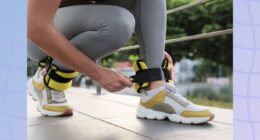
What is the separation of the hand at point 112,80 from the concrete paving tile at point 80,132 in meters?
0.10

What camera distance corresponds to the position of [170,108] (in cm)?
88

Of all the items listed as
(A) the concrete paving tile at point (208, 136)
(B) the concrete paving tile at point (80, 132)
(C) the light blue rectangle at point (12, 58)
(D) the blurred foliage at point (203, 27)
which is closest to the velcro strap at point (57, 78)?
(B) the concrete paving tile at point (80, 132)

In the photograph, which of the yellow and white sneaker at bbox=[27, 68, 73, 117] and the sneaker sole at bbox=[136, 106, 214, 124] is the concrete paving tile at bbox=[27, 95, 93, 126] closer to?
the yellow and white sneaker at bbox=[27, 68, 73, 117]

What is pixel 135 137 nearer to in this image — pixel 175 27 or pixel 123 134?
pixel 123 134

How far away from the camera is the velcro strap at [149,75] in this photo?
88 cm

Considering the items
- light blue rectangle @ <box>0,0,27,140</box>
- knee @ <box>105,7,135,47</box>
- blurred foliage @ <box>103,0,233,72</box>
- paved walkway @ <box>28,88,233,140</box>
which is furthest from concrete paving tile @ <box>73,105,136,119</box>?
blurred foliage @ <box>103,0,233,72</box>

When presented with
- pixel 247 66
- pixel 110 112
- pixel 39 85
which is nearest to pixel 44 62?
pixel 39 85

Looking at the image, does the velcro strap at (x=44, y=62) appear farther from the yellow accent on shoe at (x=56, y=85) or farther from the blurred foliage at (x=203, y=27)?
the blurred foliage at (x=203, y=27)

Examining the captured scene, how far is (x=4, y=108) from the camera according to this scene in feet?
1.28

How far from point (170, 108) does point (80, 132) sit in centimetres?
25

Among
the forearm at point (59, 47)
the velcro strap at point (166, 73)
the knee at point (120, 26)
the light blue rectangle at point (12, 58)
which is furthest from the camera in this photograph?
the velcro strap at point (166, 73)

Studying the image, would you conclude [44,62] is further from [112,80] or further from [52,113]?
[112,80]

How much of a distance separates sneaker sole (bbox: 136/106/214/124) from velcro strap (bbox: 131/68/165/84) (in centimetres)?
8

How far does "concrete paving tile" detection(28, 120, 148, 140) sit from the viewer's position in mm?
694
